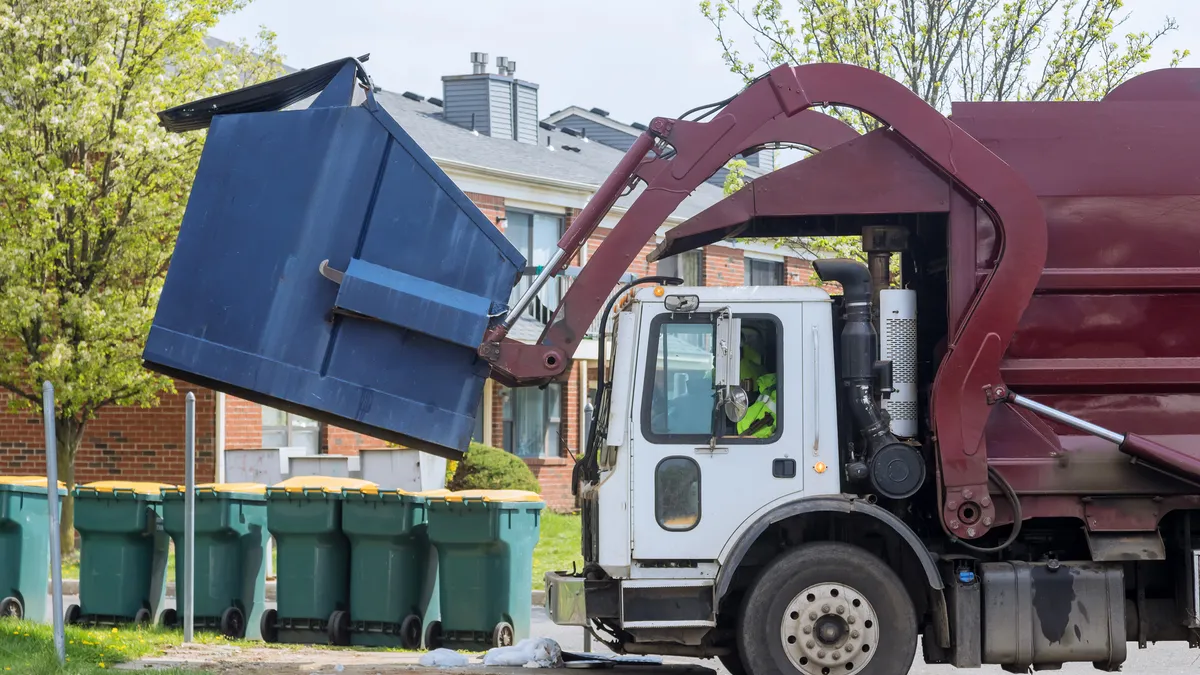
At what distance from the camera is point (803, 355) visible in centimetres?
765

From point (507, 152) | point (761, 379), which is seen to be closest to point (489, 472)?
point (507, 152)

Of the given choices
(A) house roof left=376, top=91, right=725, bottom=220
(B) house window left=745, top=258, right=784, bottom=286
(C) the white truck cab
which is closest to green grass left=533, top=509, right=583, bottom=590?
(A) house roof left=376, top=91, right=725, bottom=220

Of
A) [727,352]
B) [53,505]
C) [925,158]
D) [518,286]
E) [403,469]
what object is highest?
[518,286]

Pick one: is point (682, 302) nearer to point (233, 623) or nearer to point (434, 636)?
point (434, 636)

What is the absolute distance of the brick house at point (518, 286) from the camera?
20.2 metres

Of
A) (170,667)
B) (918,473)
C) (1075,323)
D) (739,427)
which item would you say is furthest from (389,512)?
(1075,323)

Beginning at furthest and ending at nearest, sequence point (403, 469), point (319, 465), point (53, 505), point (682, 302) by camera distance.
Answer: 1. point (319, 465)
2. point (403, 469)
3. point (53, 505)
4. point (682, 302)

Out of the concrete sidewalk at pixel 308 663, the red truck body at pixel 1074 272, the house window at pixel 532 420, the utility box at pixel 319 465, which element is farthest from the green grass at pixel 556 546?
the red truck body at pixel 1074 272

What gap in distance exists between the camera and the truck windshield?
298 inches

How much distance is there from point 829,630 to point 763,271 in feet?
78.2

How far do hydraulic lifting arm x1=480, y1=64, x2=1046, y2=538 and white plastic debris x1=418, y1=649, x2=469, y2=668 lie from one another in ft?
5.60

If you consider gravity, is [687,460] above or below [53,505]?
above

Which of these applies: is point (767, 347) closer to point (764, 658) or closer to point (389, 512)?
point (764, 658)

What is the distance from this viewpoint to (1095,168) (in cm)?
768
